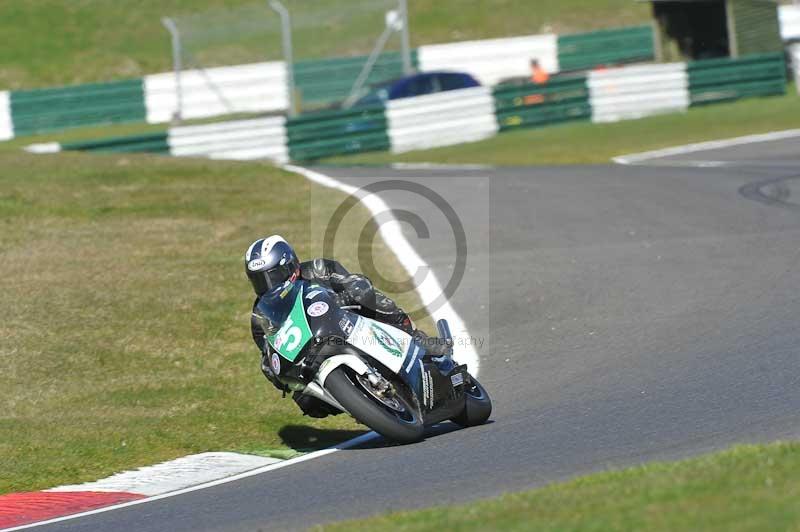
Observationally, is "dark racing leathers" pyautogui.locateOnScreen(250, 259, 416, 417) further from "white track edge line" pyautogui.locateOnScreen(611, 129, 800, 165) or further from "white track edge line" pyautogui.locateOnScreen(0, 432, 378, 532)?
"white track edge line" pyautogui.locateOnScreen(611, 129, 800, 165)

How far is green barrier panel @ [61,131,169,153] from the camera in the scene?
21.4 m

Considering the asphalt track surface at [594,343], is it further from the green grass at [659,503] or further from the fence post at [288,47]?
the fence post at [288,47]

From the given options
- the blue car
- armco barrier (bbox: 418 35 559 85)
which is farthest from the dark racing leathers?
armco barrier (bbox: 418 35 559 85)

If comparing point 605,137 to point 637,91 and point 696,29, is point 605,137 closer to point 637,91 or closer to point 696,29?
point 637,91

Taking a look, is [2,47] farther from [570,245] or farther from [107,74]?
[570,245]

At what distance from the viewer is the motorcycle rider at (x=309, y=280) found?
753 cm

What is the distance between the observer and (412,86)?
2459cm

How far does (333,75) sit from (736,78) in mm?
8521

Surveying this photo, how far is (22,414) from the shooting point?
9227 millimetres

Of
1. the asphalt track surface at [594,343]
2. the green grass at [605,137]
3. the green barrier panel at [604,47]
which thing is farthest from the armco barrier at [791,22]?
the asphalt track surface at [594,343]

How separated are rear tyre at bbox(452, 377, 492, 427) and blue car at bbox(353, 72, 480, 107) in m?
16.7

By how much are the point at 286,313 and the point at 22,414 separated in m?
2.92

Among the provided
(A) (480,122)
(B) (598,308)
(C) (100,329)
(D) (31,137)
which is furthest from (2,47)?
(B) (598,308)

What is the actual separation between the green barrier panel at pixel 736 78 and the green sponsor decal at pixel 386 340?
19.9 meters
